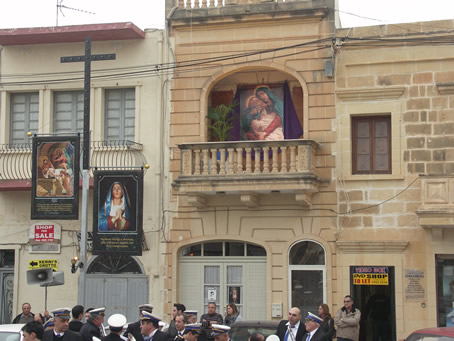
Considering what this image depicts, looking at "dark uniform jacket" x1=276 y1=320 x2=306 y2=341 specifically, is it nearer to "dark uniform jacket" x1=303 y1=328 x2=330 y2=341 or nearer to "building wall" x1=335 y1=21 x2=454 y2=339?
"dark uniform jacket" x1=303 y1=328 x2=330 y2=341

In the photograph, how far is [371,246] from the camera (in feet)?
67.3

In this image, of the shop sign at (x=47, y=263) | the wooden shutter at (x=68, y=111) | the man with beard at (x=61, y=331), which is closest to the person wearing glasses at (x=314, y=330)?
the man with beard at (x=61, y=331)

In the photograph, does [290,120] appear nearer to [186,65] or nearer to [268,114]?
[268,114]

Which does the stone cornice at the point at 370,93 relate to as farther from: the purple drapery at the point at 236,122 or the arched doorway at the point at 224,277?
the arched doorway at the point at 224,277

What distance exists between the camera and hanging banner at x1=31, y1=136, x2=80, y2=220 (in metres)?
21.2

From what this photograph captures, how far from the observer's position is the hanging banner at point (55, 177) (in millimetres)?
21203

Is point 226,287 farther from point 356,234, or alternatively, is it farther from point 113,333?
point 113,333

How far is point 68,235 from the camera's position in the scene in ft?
74.5

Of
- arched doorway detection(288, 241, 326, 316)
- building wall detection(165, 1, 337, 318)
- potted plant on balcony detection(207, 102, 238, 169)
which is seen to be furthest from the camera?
potted plant on balcony detection(207, 102, 238, 169)

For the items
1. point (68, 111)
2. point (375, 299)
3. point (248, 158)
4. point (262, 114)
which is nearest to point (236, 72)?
point (262, 114)

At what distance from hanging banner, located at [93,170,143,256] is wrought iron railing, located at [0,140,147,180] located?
1.48 ft

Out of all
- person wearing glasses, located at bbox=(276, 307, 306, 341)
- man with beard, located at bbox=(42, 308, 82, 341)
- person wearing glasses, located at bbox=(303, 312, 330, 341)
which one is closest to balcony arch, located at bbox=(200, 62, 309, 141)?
person wearing glasses, located at bbox=(276, 307, 306, 341)

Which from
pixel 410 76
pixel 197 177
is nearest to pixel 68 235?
pixel 197 177

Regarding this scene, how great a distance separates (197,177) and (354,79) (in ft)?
15.5
